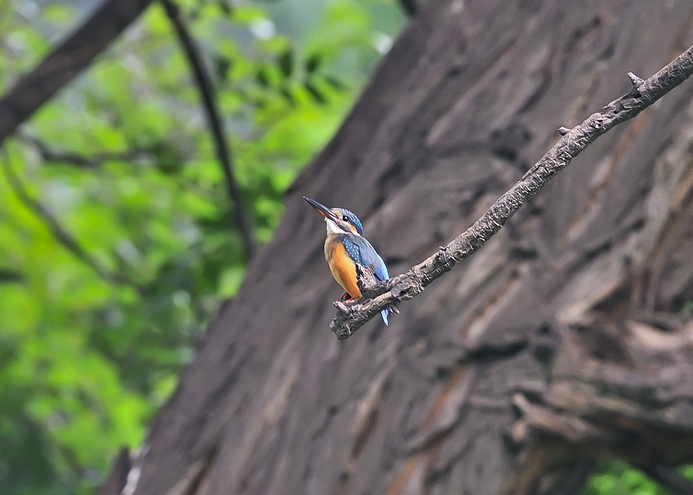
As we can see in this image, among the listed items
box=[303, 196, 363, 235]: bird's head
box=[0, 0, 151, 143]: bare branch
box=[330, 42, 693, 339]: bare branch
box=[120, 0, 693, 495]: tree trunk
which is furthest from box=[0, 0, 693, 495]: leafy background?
box=[330, 42, 693, 339]: bare branch

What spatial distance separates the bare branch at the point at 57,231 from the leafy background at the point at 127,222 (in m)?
0.01

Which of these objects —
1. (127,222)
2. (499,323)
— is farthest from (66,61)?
(499,323)

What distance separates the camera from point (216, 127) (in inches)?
160

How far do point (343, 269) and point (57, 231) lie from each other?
4245 millimetres

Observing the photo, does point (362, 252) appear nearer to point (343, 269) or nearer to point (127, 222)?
point (343, 269)

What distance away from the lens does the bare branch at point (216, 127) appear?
3855mm

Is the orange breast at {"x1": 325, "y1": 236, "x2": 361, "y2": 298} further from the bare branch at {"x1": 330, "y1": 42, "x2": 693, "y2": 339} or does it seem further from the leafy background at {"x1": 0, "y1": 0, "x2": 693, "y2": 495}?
the leafy background at {"x1": 0, "y1": 0, "x2": 693, "y2": 495}

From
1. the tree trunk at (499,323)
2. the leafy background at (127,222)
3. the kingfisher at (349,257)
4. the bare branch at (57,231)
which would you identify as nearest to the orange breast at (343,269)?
the kingfisher at (349,257)

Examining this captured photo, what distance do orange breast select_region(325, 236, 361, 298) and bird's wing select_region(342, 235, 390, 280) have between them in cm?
1

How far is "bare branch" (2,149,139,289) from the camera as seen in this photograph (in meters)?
4.73

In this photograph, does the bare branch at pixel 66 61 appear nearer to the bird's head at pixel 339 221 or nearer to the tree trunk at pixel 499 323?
the tree trunk at pixel 499 323

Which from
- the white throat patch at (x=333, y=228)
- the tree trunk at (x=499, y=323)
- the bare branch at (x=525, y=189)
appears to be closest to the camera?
the bare branch at (x=525, y=189)

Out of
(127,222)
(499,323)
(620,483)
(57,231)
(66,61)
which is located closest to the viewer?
(499,323)

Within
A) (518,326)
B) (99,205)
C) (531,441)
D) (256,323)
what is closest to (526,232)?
(518,326)
